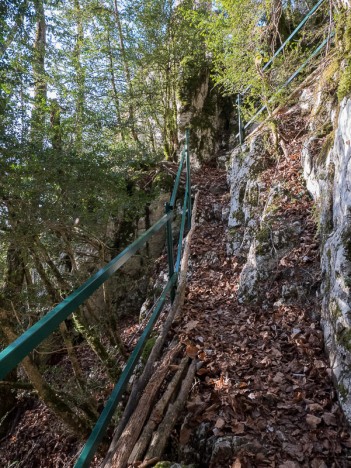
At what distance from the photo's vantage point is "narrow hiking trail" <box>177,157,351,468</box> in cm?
172

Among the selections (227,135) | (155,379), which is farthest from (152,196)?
(155,379)

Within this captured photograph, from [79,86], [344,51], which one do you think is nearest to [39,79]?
[79,86]

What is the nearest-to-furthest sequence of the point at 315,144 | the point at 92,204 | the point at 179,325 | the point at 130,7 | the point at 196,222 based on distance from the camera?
the point at 179,325 < the point at 315,144 < the point at 92,204 < the point at 196,222 < the point at 130,7

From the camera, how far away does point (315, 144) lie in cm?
405

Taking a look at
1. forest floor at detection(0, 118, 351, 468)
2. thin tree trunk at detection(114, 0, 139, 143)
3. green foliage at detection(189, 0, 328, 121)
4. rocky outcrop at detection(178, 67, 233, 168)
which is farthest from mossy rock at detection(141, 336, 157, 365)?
thin tree trunk at detection(114, 0, 139, 143)

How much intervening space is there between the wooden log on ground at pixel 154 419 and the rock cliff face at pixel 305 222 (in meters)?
1.10

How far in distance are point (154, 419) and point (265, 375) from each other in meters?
0.96

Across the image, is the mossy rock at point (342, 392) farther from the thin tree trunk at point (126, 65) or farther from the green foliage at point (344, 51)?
the thin tree trunk at point (126, 65)

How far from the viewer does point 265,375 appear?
2336 millimetres

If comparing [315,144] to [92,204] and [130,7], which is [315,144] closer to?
[92,204]

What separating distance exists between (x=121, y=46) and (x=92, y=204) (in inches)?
247

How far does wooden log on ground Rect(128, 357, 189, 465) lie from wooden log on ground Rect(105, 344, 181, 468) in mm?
34

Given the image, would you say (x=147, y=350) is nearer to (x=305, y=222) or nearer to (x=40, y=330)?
(x=40, y=330)

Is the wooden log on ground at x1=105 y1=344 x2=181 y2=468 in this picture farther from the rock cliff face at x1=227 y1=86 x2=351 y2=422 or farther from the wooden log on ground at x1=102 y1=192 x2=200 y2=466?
the rock cliff face at x1=227 y1=86 x2=351 y2=422
